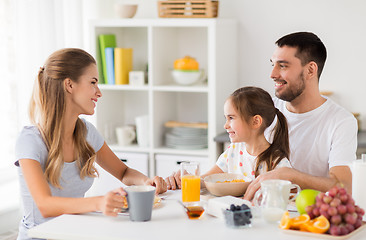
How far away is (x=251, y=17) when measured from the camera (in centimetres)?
380

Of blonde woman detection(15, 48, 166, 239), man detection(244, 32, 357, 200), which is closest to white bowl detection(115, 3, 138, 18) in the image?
man detection(244, 32, 357, 200)

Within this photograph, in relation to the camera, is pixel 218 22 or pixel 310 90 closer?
pixel 310 90

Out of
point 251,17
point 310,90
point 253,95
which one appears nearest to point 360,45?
point 251,17

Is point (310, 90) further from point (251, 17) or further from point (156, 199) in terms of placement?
point (251, 17)

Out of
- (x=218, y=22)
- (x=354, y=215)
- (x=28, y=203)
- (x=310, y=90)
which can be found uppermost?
(x=218, y=22)

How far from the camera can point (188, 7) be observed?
12.0 ft

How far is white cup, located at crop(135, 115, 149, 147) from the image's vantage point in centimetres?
387

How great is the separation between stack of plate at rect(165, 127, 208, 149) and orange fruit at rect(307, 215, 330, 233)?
2189 mm

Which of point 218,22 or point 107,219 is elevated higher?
point 218,22

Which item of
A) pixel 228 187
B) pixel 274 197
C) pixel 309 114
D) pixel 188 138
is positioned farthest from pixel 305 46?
pixel 188 138

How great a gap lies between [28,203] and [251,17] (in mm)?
2266

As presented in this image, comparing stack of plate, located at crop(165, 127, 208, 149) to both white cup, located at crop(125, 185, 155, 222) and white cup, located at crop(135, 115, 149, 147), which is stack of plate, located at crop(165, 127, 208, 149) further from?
white cup, located at crop(125, 185, 155, 222)

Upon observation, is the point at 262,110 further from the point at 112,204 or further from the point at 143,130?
the point at 143,130

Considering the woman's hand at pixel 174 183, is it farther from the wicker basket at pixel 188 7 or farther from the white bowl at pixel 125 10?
the white bowl at pixel 125 10
